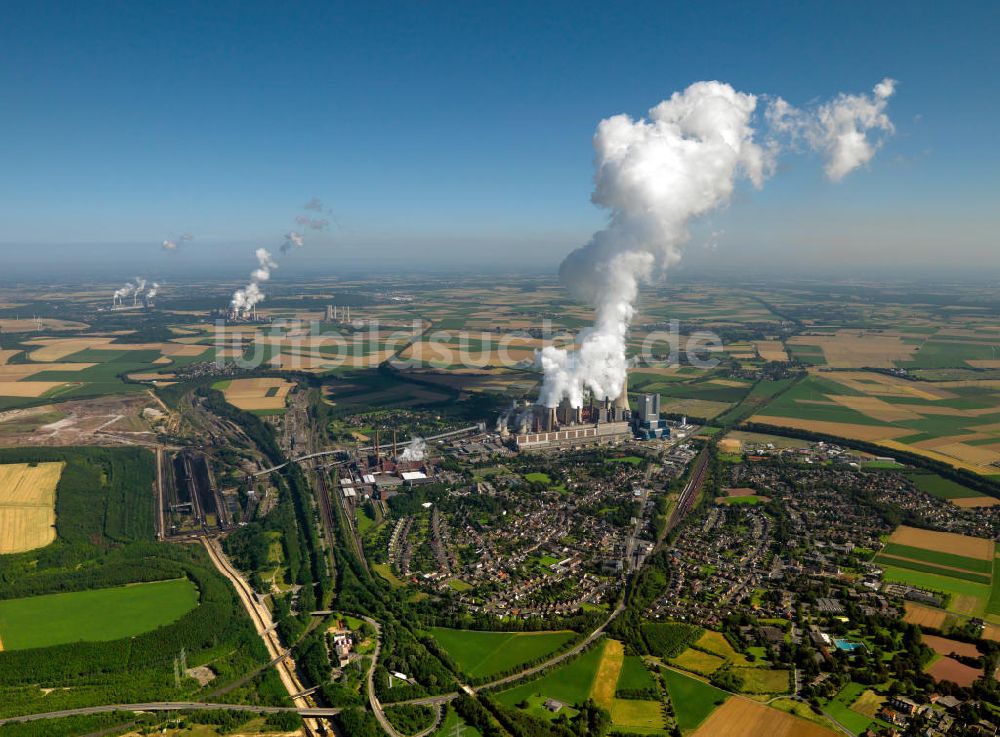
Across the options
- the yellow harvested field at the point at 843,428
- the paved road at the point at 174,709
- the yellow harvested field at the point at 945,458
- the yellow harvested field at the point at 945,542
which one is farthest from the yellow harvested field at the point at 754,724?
the yellow harvested field at the point at 843,428

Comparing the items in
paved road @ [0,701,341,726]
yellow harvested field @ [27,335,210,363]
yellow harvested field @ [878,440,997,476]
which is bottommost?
paved road @ [0,701,341,726]

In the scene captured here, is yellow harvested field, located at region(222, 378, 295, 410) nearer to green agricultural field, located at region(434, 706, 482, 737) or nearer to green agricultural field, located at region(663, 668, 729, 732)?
green agricultural field, located at region(434, 706, 482, 737)

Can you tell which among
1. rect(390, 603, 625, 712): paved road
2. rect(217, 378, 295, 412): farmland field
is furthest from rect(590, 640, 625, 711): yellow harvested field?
rect(217, 378, 295, 412): farmland field

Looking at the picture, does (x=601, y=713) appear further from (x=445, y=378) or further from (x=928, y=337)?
(x=928, y=337)

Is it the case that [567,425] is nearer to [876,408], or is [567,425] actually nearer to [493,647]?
[493,647]

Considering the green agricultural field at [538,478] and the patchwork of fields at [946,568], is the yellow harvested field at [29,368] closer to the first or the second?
the green agricultural field at [538,478]

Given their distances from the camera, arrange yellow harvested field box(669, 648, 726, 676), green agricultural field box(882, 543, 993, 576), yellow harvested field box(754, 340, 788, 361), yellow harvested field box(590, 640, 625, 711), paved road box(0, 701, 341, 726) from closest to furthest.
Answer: paved road box(0, 701, 341, 726), yellow harvested field box(590, 640, 625, 711), yellow harvested field box(669, 648, 726, 676), green agricultural field box(882, 543, 993, 576), yellow harvested field box(754, 340, 788, 361)

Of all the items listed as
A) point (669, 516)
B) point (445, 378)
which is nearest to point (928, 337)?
point (445, 378)

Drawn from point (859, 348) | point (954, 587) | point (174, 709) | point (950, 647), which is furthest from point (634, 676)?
point (859, 348)
